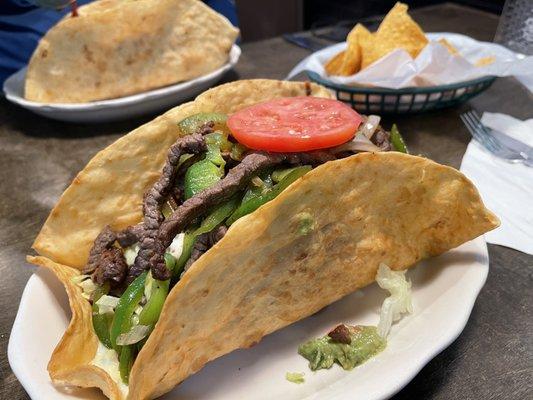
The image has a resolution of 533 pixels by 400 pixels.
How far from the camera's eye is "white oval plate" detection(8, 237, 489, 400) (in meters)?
1.12

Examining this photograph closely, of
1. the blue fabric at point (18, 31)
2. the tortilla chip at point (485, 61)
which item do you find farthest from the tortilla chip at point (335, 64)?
the blue fabric at point (18, 31)

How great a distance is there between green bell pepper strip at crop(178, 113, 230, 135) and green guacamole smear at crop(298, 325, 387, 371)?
0.70m

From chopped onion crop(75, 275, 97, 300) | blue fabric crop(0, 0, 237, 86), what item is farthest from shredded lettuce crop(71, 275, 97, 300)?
blue fabric crop(0, 0, 237, 86)

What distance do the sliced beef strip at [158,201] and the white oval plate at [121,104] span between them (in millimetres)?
1516

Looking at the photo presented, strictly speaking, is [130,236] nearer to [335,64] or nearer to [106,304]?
[106,304]

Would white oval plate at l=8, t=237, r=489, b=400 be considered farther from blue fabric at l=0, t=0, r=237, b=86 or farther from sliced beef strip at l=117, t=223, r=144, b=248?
blue fabric at l=0, t=0, r=237, b=86

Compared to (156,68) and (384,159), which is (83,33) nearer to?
(156,68)

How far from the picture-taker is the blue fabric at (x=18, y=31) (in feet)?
11.8

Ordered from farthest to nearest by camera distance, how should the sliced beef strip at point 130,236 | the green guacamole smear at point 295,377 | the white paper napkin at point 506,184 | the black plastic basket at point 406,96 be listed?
the black plastic basket at point 406,96 < the white paper napkin at point 506,184 < the sliced beef strip at point 130,236 < the green guacamole smear at point 295,377

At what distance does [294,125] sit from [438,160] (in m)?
1.23

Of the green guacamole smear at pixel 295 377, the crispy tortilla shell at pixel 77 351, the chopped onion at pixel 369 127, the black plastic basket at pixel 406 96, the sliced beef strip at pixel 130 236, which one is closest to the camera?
the crispy tortilla shell at pixel 77 351

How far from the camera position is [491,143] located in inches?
90.4

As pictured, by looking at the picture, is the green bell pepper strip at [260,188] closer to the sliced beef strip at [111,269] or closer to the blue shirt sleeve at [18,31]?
the sliced beef strip at [111,269]

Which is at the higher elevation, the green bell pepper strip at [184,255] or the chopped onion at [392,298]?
the green bell pepper strip at [184,255]
